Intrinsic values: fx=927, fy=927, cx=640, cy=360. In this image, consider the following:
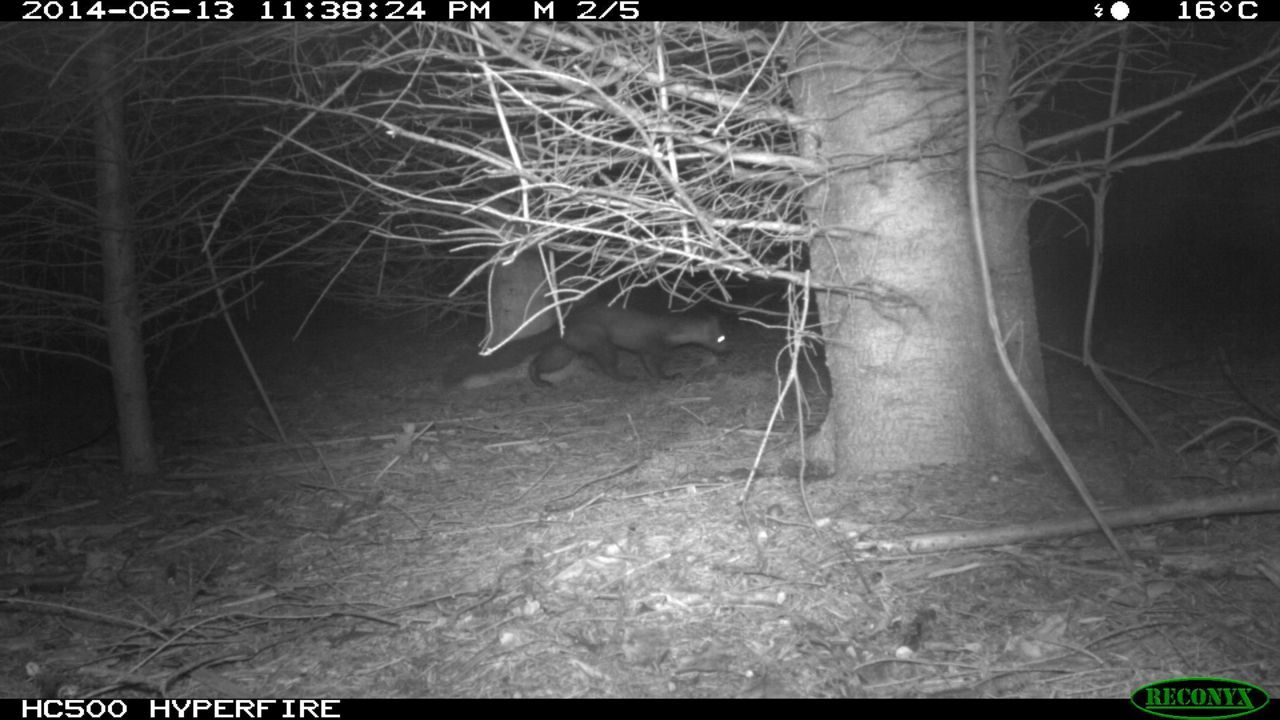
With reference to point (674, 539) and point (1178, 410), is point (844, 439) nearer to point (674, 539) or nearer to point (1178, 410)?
point (674, 539)

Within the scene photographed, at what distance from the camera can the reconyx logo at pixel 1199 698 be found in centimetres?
252

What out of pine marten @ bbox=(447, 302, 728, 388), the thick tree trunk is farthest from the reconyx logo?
pine marten @ bbox=(447, 302, 728, 388)

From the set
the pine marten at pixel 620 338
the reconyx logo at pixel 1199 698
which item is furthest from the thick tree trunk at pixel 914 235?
the pine marten at pixel 620 338

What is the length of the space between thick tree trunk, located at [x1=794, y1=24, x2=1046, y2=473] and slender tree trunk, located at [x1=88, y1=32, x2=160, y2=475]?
391cm

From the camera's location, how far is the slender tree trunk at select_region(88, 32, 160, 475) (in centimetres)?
528

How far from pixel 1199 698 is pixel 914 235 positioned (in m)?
2.10

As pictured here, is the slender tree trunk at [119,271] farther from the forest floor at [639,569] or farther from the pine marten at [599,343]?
the pine marten at [599,343]

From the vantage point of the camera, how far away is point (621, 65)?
3.58 m

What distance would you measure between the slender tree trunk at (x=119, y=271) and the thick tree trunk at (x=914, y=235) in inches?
154

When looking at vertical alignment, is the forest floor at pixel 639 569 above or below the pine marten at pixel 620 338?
below

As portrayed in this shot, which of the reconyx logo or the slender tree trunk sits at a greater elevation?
the slender tree trunk

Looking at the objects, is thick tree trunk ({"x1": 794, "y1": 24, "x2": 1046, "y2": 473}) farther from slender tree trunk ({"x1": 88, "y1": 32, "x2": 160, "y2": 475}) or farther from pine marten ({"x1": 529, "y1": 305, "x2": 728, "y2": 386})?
pine marten ({"x1": 529, "y1": 305, "x2": 728, "y2": 386})

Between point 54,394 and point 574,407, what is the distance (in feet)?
17.0

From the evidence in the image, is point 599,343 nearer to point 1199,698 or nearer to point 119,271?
point 119,271
